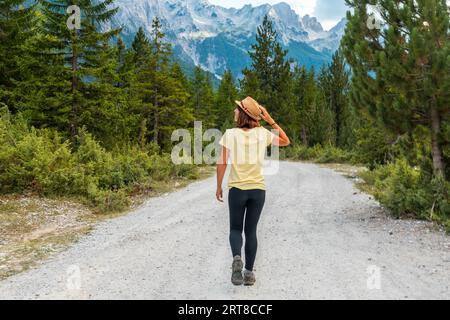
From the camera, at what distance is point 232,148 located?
15.8 ft

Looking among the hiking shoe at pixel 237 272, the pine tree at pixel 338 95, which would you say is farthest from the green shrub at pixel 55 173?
the pine tree at pixel 338 95

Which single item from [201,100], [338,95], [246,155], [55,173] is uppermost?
[338,95]

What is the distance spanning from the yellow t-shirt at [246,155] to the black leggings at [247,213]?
0.08m

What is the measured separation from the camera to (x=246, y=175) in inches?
187

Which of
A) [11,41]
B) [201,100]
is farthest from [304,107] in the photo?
[11,41]

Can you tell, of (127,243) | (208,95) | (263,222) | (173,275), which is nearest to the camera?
(173,275)

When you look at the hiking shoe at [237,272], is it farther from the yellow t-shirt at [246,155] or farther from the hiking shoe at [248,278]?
the yellow t-shirt at [246,155]

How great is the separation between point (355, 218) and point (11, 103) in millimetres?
18223

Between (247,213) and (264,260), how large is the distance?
1484 millimetres

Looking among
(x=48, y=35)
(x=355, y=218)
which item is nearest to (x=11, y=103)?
(x=48, y=35)

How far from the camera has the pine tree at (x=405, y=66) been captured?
7.59 meters

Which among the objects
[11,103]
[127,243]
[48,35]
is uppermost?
[48,35]

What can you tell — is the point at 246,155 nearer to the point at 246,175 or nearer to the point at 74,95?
the point at 246,175
